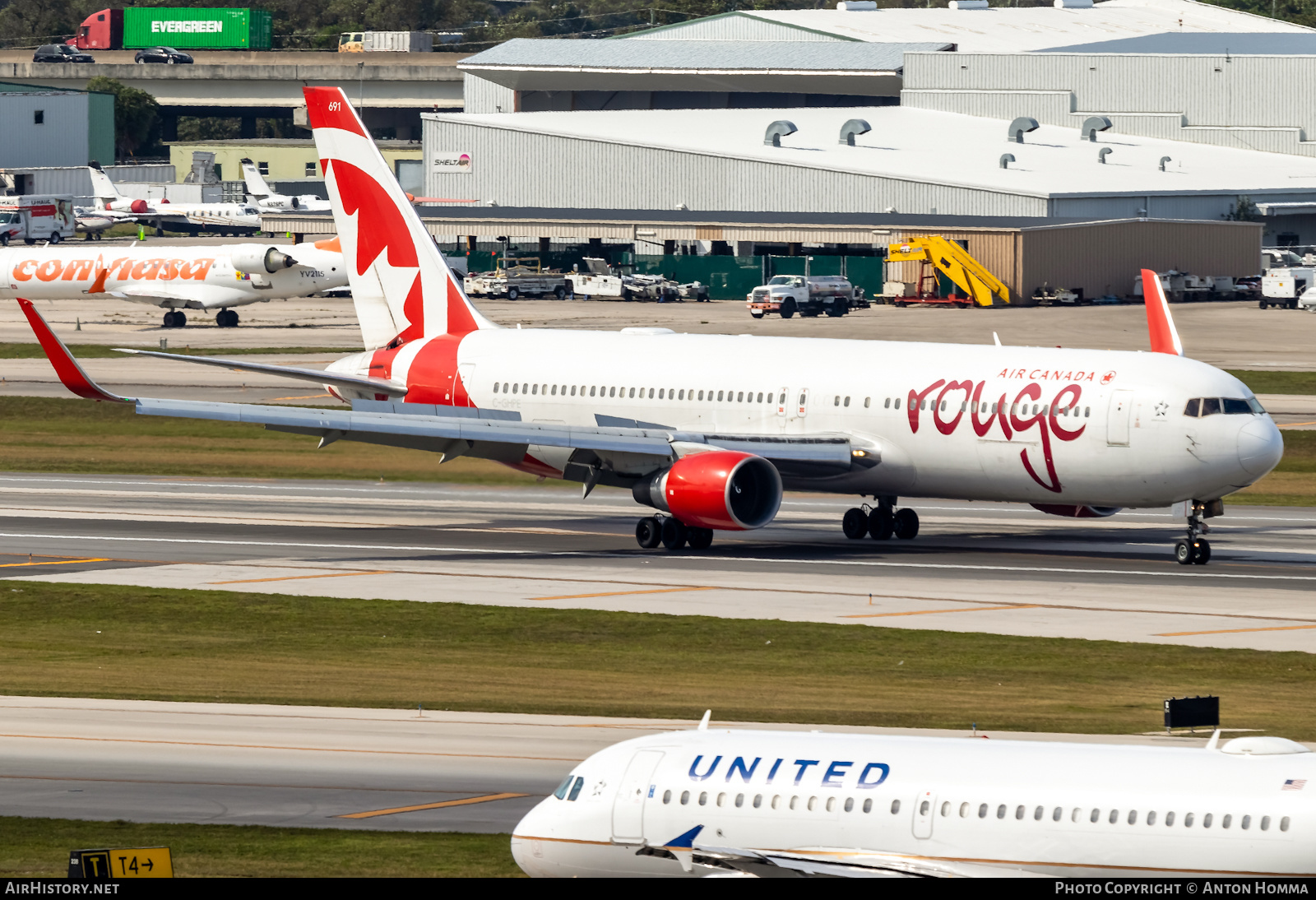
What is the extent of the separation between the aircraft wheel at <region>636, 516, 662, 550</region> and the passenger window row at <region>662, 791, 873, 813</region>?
32685 mm

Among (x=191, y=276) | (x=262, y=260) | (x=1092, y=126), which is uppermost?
(x=1092, y=126)

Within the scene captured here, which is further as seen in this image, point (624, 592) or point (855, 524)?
point (855, 524)

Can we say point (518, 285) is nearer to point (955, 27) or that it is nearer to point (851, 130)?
point (851, 130)

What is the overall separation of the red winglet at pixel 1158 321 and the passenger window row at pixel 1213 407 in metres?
5.40

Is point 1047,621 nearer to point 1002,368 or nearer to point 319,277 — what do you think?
point 1002,368

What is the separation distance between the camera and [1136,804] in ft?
57.9

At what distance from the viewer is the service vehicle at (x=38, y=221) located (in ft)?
602

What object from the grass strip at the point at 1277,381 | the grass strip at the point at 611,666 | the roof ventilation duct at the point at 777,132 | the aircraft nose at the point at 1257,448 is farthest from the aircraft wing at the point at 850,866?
the roof ventilation duct at the point at 777,132

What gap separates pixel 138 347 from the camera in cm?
10738

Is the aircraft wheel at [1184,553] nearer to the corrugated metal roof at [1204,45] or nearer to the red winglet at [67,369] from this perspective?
the red winglet at [67,369]

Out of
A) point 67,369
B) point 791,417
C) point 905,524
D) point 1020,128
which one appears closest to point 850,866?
point 791,417

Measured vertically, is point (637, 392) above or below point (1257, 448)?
above

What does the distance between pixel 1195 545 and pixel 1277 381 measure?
1721 inches

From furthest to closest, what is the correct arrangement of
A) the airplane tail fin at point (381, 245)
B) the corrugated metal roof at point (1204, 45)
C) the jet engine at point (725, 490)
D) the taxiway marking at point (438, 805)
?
the corrugated metal roof at point (1204, 45) < the airplane tail fin at point (381, 245) < the jet engine at point (725, 490) < the taxiway marking at point (438, 805)
